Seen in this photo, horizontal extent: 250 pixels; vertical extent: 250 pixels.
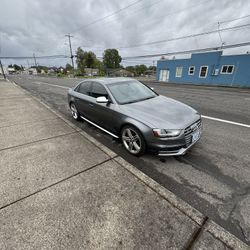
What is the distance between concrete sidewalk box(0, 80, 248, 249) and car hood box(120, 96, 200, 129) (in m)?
0.90

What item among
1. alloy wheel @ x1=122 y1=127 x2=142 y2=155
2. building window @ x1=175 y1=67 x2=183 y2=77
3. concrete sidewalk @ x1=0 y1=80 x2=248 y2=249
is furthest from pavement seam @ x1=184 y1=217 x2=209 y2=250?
building window @ x1=175 y1=67 x2=183 y2=77

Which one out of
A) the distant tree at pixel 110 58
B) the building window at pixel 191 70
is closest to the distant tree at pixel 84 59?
the distant tree at pixel 110 58

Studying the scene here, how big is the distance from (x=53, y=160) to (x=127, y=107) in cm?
177

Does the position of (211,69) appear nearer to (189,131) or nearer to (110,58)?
(189,131)

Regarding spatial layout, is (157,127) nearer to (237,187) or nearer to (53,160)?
(237,187)

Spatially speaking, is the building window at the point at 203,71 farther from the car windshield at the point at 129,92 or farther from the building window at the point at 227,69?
the car windshield at the point at 129,92

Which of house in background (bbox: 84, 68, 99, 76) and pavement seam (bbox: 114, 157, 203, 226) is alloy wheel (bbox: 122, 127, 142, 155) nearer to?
pavement seam (bbox: 114, 157, 203, 226)

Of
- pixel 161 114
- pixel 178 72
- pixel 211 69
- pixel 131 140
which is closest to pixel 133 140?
pixel 131 140

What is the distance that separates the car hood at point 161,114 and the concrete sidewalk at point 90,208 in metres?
0.90

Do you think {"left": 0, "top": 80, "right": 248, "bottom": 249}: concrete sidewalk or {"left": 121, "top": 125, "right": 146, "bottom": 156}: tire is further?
{"left": 121, "top": 125, "right": 146, "bottom": 156}: tire

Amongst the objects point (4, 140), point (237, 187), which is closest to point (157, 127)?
point (237, 187)

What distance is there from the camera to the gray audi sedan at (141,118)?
2.73 m

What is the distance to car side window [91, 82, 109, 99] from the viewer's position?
12.4ft

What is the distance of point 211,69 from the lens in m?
22.2
